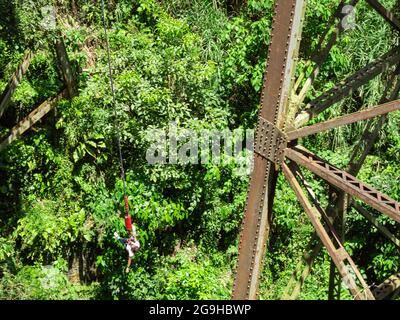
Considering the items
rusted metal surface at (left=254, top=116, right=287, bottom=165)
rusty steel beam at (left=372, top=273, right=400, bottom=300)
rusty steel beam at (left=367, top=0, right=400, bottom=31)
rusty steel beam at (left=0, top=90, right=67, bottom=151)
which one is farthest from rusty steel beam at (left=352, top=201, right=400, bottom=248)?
rusty steel beam at (left=0, top=90, right=67, bottom=151)

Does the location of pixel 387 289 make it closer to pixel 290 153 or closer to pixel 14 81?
pixel 290 153

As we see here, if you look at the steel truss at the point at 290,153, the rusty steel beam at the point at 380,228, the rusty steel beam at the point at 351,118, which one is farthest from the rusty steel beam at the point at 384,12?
the rusty steel beam at the point at 380,228

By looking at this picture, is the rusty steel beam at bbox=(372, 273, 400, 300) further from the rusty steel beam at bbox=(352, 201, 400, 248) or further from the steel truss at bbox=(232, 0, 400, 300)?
the rusty steel beam at bbox=(352, 201, 400, 248)

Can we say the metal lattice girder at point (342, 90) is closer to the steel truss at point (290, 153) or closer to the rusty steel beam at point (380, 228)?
the steel truss at point (290, 153)

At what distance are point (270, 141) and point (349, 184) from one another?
2.66 ft

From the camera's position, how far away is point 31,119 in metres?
8.77

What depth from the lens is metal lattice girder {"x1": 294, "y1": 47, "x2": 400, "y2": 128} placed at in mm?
5445

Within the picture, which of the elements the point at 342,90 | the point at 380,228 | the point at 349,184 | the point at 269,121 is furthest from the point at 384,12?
the point at 380,228

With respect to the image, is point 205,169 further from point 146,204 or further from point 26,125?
point 26,125

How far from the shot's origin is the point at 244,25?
9.46 metres

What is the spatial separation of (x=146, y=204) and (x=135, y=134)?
982mm

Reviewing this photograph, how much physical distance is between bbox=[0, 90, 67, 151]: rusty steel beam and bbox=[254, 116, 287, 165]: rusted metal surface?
14.7 ft

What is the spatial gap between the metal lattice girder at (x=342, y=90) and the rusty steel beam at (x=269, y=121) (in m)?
0.36

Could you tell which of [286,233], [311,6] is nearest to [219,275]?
[286,233]
